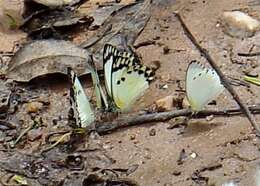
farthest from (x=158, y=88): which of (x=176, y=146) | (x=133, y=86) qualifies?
(x=176, y=146)

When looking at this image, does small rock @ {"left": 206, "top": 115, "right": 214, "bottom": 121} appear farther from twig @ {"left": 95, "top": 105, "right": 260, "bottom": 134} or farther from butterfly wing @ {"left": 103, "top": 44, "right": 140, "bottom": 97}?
butterfly wing @ {"left": 103, "top": 44, "right": 140, "bottom": 97}

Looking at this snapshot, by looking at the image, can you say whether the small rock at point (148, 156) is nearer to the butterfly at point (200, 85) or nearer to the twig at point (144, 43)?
the butterfly at point (200, 85)

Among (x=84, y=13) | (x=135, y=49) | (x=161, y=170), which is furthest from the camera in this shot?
(x=84, y=13)

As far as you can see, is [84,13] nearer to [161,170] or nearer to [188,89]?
[188,89]

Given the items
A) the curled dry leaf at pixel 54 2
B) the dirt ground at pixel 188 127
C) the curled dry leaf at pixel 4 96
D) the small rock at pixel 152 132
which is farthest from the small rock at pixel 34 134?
the curled dry leaf at pixel 54 2

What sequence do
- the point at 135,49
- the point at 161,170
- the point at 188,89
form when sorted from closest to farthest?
the point at 161,170, the point at 188,89, the point at 135,49

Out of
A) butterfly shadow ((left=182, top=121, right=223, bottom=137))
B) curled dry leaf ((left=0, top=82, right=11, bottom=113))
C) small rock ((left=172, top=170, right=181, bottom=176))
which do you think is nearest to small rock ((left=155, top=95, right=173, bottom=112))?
butterfly shadow ((left=182, top=121, right=223, bottom=137))
